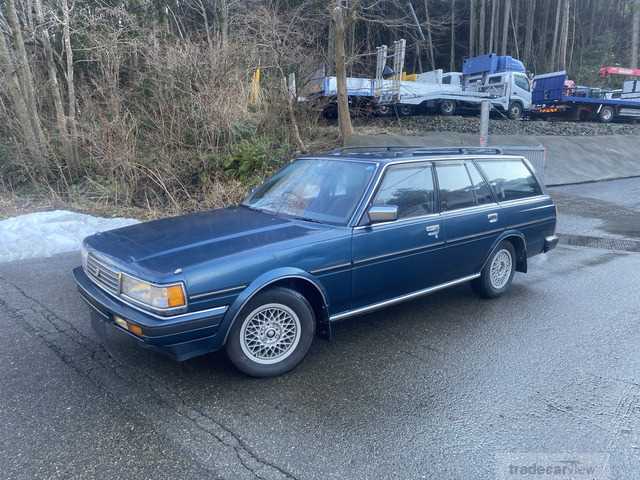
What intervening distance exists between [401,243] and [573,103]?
25.8 metres

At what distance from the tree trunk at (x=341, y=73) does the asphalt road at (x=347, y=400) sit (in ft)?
38.4

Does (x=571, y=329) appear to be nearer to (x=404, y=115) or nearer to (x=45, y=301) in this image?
(x=45, y=301)

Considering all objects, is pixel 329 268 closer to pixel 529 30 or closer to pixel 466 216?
pixel 466 216

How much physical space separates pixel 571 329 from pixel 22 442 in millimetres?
4328

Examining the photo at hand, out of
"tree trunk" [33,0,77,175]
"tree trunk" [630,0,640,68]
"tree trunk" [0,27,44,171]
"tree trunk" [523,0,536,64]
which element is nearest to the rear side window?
"tree trunk" [33,0,77,175]

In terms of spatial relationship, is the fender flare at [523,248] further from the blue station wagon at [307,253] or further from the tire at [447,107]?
the tire at [447,107]

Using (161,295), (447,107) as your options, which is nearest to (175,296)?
(161,295)

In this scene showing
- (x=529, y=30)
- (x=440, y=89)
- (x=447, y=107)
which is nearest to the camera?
(x=440, y=89)

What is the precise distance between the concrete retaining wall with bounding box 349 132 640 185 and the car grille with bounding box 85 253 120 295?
41.8 ft

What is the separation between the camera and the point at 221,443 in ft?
9.09

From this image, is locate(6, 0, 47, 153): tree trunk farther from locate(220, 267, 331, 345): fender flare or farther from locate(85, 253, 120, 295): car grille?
locate(220, 267, 331, 345): fender flare

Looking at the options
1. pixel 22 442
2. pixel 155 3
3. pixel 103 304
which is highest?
pixel 155 3

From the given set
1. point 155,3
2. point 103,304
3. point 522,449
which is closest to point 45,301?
point 103,304

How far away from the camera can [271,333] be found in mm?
3475
